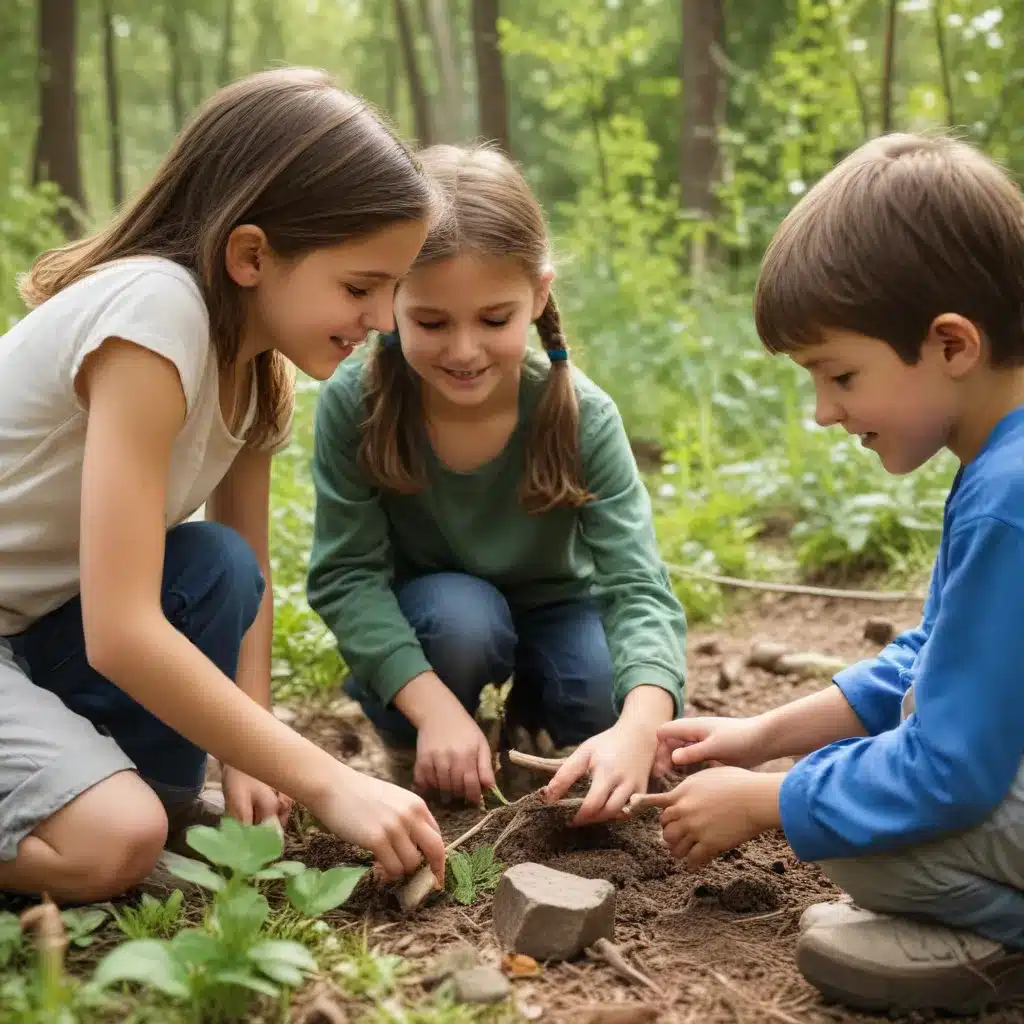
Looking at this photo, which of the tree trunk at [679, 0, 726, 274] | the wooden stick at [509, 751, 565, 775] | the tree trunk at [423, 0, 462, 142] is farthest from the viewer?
the tree trunk at [423, 0, 462, 142]

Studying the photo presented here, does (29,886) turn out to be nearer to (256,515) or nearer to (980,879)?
(256,515)

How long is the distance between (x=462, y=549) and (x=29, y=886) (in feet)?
4.05

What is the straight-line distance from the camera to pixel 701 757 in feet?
7.08

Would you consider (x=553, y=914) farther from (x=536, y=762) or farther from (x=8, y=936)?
(x=8, y=936)

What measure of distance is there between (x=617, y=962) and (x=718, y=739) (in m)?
0.52

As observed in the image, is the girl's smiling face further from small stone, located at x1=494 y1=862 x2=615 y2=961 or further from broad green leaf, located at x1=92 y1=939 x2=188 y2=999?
broad green leaf, located at x1=92 y1=939 x2=188 y2=999

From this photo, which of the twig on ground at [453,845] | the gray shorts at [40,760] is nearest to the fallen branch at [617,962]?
the twig on ground at [453,845]

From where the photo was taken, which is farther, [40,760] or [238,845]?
[40,760]

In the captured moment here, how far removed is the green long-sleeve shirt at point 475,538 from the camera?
2564 millimetres

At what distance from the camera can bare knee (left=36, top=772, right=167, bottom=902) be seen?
72.9 inches

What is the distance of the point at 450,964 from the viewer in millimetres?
1686

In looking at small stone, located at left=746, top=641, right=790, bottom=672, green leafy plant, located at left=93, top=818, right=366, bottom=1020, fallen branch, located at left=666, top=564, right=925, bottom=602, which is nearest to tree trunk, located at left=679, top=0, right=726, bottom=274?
fallen branch, located at left=666, top=564, right=925, bottom=602

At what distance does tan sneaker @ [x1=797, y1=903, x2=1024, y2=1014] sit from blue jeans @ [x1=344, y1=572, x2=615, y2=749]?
1099mm

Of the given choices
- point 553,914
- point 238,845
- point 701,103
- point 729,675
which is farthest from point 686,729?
point 701,103
